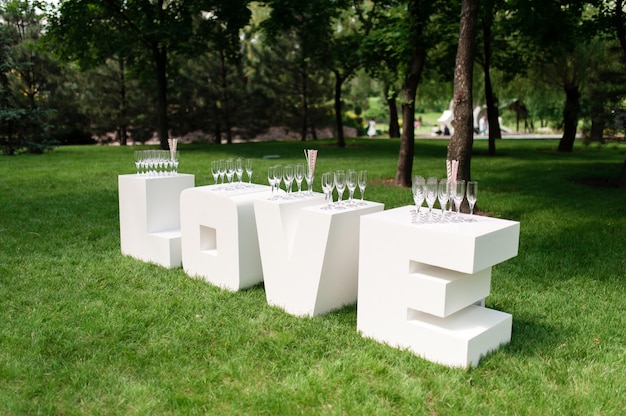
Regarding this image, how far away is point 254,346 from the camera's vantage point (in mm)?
4008

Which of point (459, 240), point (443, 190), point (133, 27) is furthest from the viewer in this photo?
point (133, 27)

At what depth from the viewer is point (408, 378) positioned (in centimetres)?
358

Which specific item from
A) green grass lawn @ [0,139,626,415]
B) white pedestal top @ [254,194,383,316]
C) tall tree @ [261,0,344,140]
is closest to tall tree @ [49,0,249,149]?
tall tree @ [261,0,344,140]

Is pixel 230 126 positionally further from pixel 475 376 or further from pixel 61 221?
pixel 475 376

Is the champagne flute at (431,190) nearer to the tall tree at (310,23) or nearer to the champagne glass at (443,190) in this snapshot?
the champagne glass at (443,190)

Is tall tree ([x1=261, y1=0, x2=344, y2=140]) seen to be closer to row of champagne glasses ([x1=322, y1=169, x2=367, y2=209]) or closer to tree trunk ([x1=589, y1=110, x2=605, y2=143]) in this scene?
tree trunk ([x1=589, y1=110, x2=605, y2=143])

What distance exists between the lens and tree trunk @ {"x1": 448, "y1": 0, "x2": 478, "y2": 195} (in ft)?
25.6

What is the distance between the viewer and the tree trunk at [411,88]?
10.5 m

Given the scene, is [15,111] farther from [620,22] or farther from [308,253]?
[620,22]

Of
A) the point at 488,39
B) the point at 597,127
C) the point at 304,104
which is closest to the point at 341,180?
the point at 597,127

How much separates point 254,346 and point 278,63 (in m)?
24.3

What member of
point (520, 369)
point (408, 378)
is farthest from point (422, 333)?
point (520, 369)

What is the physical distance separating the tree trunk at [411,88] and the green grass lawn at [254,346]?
4271mm

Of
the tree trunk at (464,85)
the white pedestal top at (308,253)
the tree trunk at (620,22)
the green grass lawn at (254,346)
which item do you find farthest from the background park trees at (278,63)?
the white pedestal top at (308,253)
